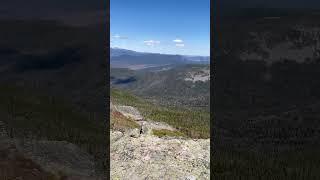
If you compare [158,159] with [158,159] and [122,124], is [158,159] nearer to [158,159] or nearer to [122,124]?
[158,159]

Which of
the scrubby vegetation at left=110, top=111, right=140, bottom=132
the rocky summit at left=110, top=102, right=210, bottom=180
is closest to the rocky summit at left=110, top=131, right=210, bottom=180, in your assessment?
the rocky summit at left=110, top=102, right=210, bottom=180

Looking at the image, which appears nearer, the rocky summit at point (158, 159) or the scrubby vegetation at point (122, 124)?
the rocky summit at point (158, 159)

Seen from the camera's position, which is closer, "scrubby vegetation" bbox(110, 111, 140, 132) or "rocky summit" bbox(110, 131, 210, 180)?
"rocky summit" bbox(110, 131, 210, 180)

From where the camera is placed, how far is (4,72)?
16675cm
